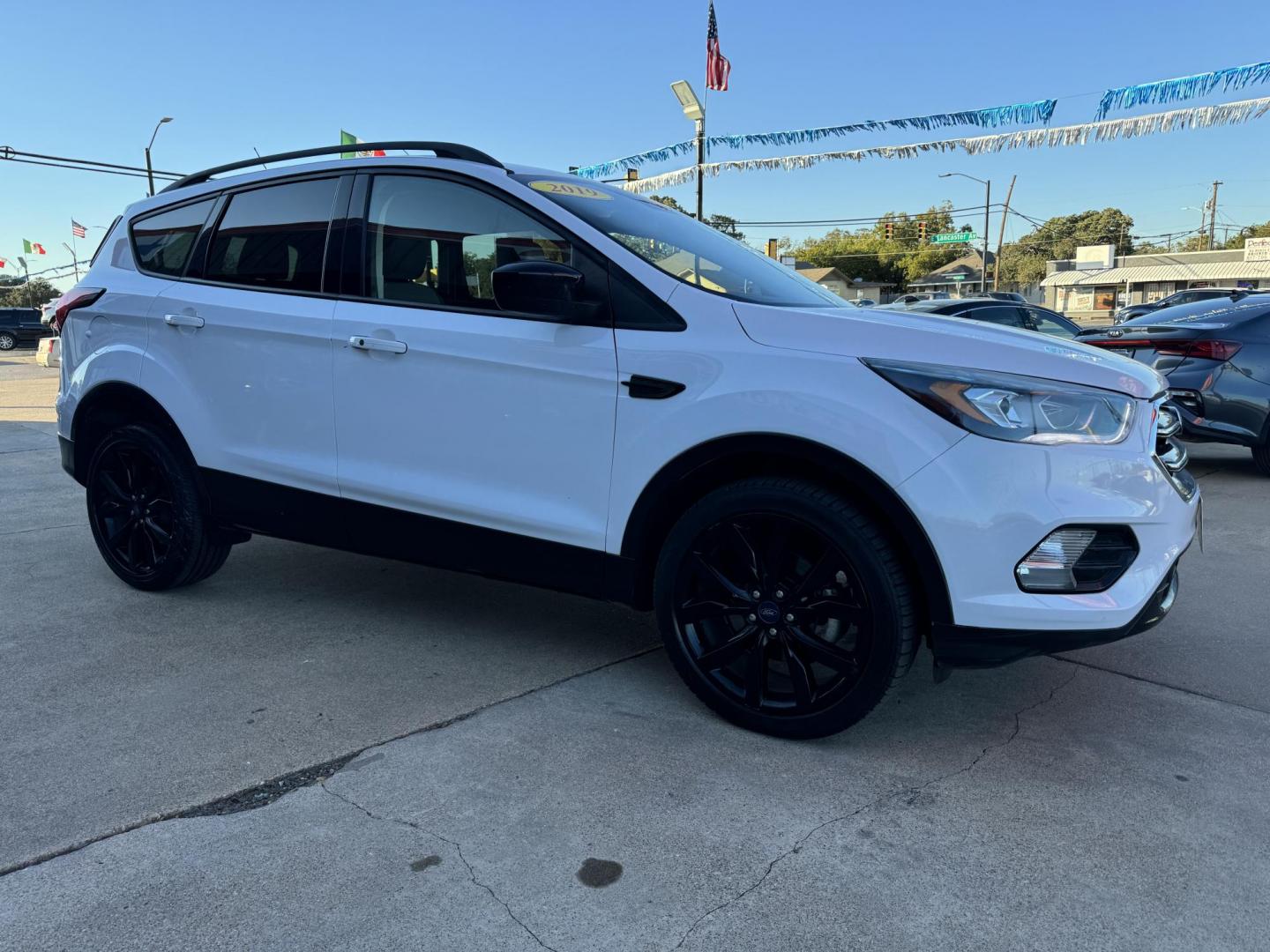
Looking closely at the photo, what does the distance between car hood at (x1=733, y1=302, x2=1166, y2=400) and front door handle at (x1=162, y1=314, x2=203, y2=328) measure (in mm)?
2303

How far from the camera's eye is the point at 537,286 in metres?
2.83

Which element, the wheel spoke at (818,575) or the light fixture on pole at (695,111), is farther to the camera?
the light fixture on pole at (695,111)

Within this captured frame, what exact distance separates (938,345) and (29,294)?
101564 millimetres

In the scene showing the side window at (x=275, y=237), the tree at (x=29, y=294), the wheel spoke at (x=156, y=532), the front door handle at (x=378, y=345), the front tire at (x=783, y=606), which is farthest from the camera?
the tree at (x=29, y=294)

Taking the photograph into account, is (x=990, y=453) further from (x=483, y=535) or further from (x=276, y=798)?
(x=276, y=798)

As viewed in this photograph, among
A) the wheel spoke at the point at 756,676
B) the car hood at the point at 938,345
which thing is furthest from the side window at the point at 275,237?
the wheel spoke at the point at 756,676

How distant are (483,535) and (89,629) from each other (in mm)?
1845

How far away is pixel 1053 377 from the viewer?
2498mm

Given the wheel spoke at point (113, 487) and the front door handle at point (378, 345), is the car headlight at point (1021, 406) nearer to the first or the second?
the front door handle at point (378, 345)

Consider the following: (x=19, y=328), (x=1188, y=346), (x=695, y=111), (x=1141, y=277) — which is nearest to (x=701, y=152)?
(x=695, y=111)

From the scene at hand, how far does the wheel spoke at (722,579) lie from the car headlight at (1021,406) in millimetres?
777

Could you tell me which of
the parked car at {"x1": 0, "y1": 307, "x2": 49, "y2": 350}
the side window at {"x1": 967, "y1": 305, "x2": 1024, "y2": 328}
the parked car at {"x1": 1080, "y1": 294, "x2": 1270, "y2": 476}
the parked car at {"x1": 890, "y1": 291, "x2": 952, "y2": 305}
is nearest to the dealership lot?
the parked car at {"x1": 1080, "y1": 294, "x2": 1270, "y2": 476}

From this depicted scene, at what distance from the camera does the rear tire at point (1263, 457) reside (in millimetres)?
6879

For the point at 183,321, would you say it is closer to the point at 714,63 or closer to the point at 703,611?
the point at 703,611
